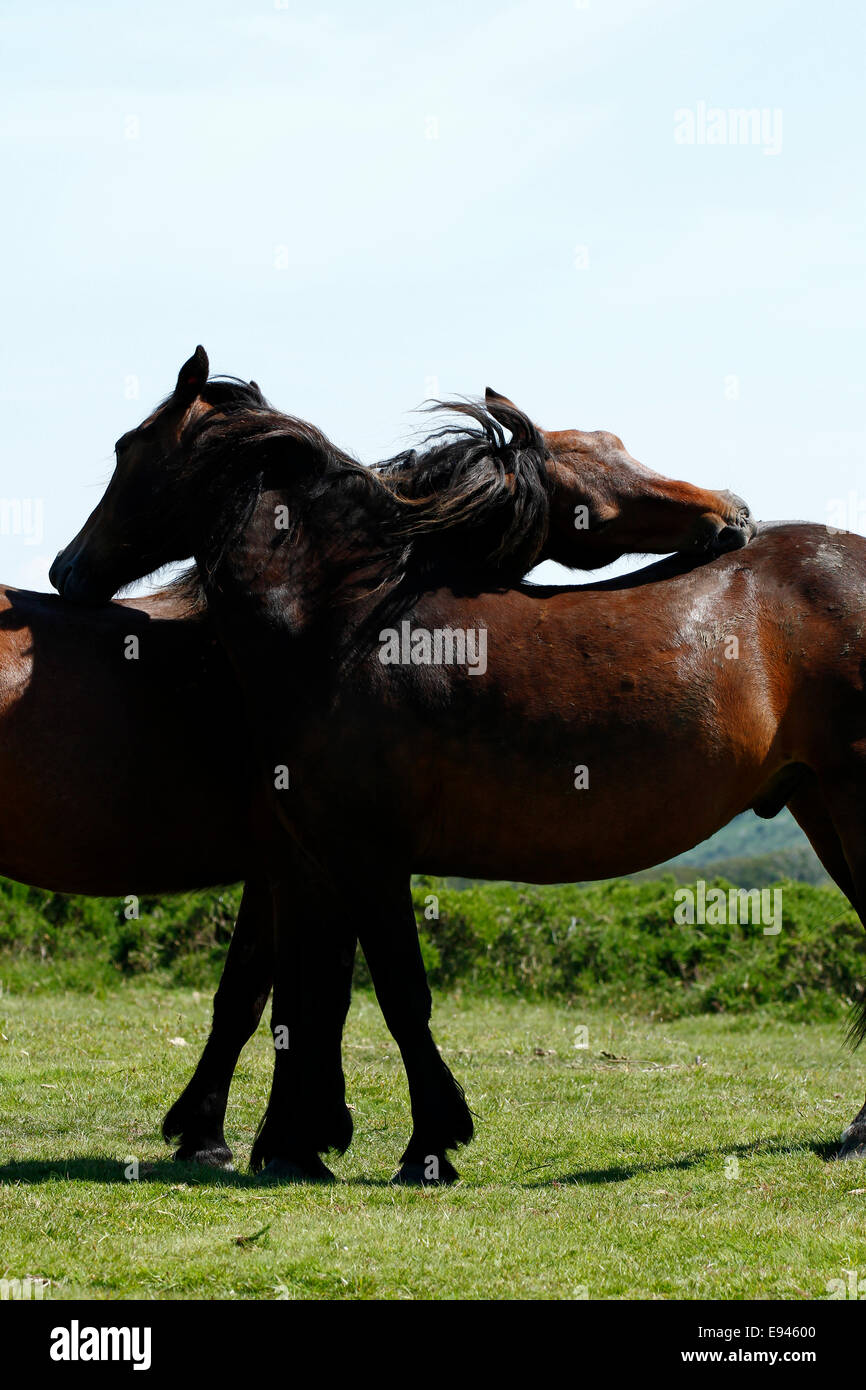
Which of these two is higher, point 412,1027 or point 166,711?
point 166,711

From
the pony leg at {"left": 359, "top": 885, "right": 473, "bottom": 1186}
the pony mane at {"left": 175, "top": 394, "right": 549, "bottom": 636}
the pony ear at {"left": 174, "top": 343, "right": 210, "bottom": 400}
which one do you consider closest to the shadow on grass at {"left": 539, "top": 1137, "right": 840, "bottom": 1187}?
the pony leg at {"left": 359, "top": 885, "right": 473, "bottom": 1186}

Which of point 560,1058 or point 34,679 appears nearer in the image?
point 34,679

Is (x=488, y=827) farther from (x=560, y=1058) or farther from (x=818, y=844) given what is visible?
(x=560, y=1058)

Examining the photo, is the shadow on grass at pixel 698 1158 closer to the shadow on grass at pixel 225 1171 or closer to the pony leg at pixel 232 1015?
the shadow on grass at pixel 225 1171

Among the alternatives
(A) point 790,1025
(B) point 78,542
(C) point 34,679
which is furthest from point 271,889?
(A) point 790,1025

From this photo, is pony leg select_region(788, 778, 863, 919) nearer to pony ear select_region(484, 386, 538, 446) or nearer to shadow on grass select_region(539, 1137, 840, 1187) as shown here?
shadow on grass select_region(539, 1137, 840, 1187)

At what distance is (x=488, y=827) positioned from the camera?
5938mm

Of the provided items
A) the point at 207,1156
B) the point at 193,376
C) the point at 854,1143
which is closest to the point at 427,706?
the point at 193,376

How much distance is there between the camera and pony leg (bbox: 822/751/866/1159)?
20.1 ft

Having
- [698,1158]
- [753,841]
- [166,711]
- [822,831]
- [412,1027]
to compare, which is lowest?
[753,841]

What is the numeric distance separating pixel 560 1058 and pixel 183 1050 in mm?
2412

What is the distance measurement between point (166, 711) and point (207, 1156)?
6.44 ft

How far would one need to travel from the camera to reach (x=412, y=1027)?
19.2 feet

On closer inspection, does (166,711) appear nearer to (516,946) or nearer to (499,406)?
(499,406)
